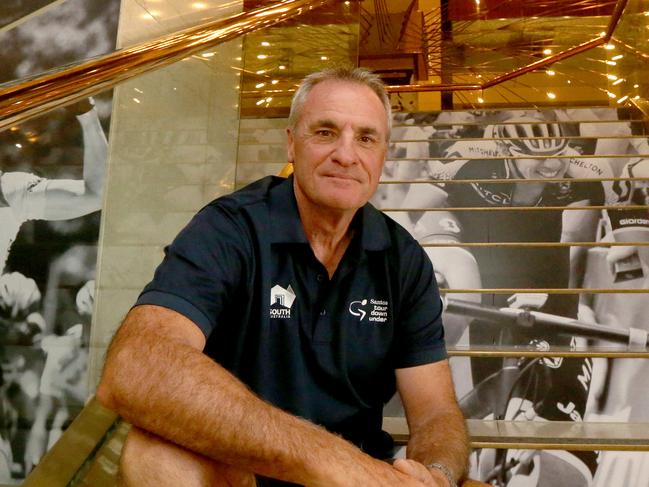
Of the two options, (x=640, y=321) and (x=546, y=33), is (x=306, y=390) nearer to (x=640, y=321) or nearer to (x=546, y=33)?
(x=640, y=321)

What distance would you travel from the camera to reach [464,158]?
3.63 metres

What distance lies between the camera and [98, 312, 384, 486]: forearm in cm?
94

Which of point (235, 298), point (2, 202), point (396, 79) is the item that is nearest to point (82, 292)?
point (2, 202)

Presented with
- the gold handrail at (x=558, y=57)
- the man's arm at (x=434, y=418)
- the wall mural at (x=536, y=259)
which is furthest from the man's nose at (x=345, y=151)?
the gold handrail at (x=558, y=57)

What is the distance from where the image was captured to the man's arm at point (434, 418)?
124 centimetres

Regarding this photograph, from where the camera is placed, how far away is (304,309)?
4.20 ft

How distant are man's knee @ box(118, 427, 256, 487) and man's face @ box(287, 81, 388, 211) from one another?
60 cm

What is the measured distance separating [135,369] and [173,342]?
0.07m

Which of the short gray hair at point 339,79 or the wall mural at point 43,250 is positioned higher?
the short gray hair at point 339,79

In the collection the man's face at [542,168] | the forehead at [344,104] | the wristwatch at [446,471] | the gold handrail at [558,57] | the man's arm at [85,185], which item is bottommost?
the wristwatch at [446,471]

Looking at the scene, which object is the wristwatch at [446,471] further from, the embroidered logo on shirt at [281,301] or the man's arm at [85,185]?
the man's arm at [85,185]

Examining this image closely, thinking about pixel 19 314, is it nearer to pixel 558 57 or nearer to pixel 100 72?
pixel 100 72

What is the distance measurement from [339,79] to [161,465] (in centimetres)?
89

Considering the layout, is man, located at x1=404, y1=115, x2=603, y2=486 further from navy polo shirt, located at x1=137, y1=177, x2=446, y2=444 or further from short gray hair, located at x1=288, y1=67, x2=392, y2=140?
short gray hair, located at x1=288, y1=67, x2=392, y2=140
